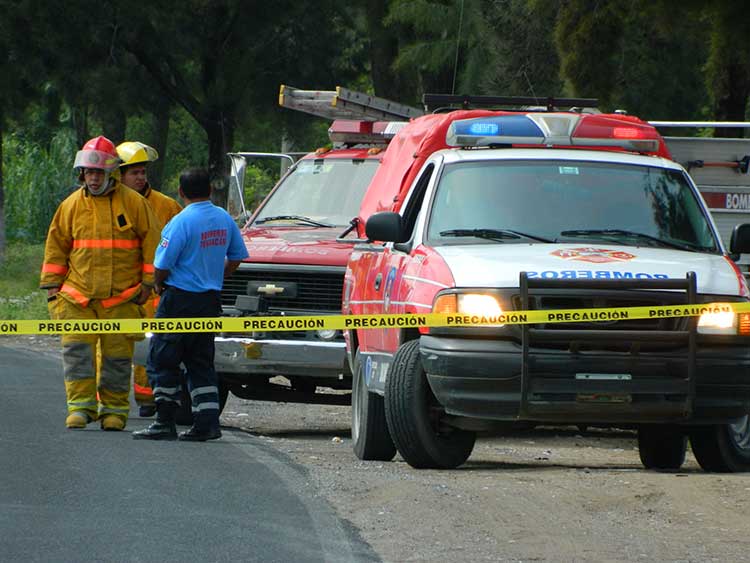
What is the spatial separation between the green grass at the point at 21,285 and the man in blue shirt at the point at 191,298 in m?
13.8

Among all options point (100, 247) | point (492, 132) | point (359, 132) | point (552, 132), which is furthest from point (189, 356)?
point (359, 132)

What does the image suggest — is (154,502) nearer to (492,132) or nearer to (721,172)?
(492,132)

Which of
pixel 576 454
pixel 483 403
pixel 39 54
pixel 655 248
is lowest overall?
pixel 576 454

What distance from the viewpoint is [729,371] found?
927 centimetres

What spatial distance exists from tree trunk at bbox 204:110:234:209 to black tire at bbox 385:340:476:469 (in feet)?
62.2

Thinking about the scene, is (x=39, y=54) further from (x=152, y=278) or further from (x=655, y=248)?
(x=655, y=248)

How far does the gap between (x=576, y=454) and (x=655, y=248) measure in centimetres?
243

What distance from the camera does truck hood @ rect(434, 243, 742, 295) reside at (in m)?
9.11

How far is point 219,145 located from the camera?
96.6 feet

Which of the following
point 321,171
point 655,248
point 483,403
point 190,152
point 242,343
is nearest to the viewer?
point 483,403

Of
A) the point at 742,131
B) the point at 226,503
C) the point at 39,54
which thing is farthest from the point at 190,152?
the point at 226,503

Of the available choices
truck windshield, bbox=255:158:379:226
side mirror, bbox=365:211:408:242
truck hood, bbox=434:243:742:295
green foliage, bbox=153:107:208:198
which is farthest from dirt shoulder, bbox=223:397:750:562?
green foliage, bbox=153:107:208:198

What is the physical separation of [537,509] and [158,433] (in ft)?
11.7

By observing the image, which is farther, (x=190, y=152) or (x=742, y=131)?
(x=190, y=152)
